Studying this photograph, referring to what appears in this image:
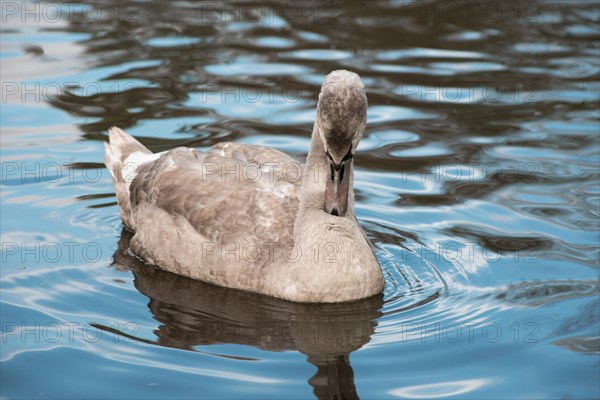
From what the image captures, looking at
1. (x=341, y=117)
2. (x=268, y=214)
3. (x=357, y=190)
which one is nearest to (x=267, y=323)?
(x=268, y=214)

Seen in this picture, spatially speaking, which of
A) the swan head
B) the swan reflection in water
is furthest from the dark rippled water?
the swan head

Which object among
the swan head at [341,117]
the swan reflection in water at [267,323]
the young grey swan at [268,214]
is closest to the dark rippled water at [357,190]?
the swan reflection in water at [267,323]

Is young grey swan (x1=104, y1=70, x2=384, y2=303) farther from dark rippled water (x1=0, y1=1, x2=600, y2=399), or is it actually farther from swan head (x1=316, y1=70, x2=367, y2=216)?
dark rippled water (x1=0, y1=1, x2=600, y2=399)

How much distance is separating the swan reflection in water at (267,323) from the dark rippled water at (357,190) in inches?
1.0

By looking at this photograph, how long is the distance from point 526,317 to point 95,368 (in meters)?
3.66

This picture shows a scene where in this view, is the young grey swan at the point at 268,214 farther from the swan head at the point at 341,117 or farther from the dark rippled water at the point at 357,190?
the dark rippled water at the point at 357,190

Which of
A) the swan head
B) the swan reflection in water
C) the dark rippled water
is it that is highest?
the swan head

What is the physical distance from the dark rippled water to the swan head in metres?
1.39

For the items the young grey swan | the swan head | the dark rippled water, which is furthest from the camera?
the young grey swan

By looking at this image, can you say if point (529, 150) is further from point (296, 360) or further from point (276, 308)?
point (296, 360)

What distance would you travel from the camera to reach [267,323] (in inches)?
367

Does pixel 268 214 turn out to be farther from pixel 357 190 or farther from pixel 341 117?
pixel 357 190

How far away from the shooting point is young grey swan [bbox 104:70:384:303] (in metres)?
9.35

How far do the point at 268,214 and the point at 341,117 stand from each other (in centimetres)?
160
